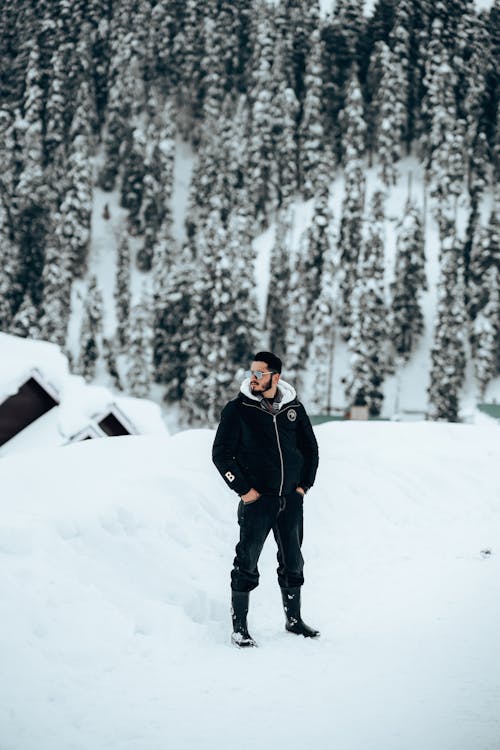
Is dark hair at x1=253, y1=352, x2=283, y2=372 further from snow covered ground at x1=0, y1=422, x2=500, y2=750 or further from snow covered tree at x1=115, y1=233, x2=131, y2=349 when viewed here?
snow covered tree at x1=115, y1=233, x2=131, y2=349

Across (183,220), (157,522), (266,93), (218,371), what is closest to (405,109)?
(266,93)

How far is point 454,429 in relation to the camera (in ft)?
42.0

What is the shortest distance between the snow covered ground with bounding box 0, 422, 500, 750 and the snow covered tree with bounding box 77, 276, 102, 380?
43.4 metres

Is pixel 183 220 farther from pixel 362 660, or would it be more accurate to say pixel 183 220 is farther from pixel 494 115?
pixel 362 660

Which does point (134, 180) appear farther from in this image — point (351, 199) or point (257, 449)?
point (257, 449)

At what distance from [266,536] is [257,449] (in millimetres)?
614

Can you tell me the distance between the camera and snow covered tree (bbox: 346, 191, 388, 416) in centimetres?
4603

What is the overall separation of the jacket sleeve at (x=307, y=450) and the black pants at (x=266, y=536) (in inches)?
6.2

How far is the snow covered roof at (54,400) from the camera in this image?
45.2 feet

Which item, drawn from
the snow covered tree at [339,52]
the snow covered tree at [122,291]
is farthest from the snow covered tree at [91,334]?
the snow covered tree at [339,52]

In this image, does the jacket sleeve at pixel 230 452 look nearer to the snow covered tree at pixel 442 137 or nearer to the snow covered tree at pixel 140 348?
the snow covered tree at pixel 140 348

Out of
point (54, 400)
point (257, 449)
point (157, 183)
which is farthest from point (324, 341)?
point (257, 449)

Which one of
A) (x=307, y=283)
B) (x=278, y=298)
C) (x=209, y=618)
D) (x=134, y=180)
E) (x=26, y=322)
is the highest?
(x=134, y=180)

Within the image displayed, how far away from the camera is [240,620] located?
5.34 meters
